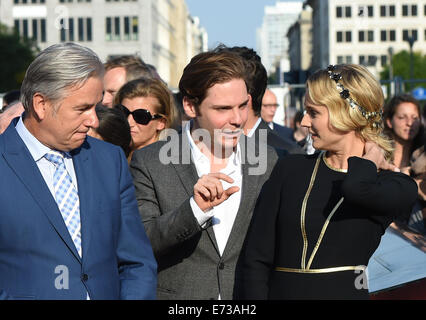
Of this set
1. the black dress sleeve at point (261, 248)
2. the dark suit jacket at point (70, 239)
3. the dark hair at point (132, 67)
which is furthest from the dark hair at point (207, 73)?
the dark hair at point (132, 67)

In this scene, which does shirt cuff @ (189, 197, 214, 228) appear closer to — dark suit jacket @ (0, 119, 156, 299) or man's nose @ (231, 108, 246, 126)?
dark suit jacket @ (0, 119, 156, 299)

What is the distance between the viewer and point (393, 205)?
3.70 m

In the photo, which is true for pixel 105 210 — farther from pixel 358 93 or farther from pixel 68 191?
pixel 358 93

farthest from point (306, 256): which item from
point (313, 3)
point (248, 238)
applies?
point (313, 3)

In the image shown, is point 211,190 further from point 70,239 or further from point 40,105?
point 40,105

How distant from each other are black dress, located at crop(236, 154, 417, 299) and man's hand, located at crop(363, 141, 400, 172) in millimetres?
48

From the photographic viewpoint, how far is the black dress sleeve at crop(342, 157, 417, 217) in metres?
3.68

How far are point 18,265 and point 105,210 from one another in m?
0.44

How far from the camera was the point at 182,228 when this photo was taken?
3.98 metres

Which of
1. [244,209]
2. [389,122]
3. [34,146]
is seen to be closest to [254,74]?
[244,209]

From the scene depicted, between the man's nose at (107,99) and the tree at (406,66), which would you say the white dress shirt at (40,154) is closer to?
the man's nose at (107,99)

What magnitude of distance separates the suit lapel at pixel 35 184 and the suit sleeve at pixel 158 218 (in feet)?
2.24

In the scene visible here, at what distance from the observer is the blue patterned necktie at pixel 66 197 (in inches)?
137

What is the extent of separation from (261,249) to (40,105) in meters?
1.19
